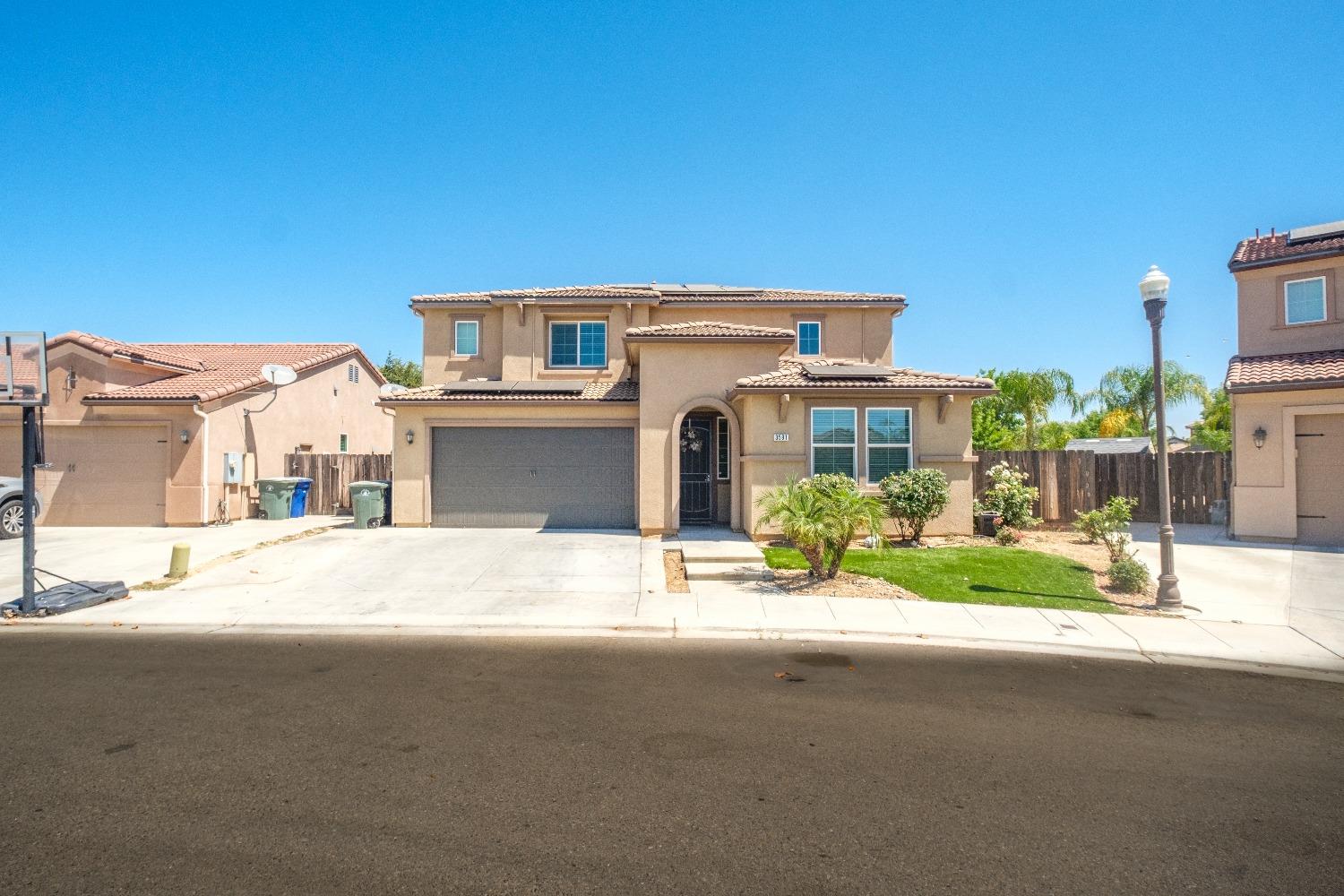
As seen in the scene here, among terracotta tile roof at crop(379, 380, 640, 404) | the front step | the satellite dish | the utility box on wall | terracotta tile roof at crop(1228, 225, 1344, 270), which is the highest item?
terracotta tile roof at crop(1228, 225, 1344, 270)

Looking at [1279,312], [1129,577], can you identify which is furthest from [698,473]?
[1279,312]

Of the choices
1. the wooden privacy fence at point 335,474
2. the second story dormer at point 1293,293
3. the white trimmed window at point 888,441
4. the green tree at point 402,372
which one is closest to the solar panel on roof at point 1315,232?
the second story dormer at point 1293,293

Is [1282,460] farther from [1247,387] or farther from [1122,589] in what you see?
[1122,589]

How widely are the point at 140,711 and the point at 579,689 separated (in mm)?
3459

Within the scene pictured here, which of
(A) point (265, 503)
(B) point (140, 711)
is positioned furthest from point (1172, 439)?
(B) point (140, 711)

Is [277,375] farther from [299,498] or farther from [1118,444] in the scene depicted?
[1118,444]

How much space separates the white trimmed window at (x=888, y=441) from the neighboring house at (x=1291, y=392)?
688 centimetres

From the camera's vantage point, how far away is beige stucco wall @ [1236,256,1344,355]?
1541cm

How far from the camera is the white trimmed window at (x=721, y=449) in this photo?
16.5 meters

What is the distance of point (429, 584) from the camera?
10531mm

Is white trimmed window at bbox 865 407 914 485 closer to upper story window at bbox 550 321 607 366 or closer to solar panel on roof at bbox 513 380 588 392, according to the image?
solar panel on roof at bbox 513 380 588 392

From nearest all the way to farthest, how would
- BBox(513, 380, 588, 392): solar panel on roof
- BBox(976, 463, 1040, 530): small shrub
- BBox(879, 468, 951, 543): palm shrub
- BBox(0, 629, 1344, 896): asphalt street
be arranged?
1. BBox(0, 629, 1344, 896): asphalt street
2. BBox(879, 468, 951, 543): palm shrub
3. BBox(976, 463, 1040, 530): small shrub
4. BBox(513, 380, 588, 392): solar panel on roof

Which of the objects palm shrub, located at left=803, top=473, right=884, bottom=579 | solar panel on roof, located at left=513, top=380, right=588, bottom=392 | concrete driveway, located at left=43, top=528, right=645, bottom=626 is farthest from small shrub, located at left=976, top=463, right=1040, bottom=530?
solar panel on roof, located at left=513, top=380, right=588, bottom=392

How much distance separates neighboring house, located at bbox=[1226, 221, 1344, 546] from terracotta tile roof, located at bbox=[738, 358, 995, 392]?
5.55 meters
